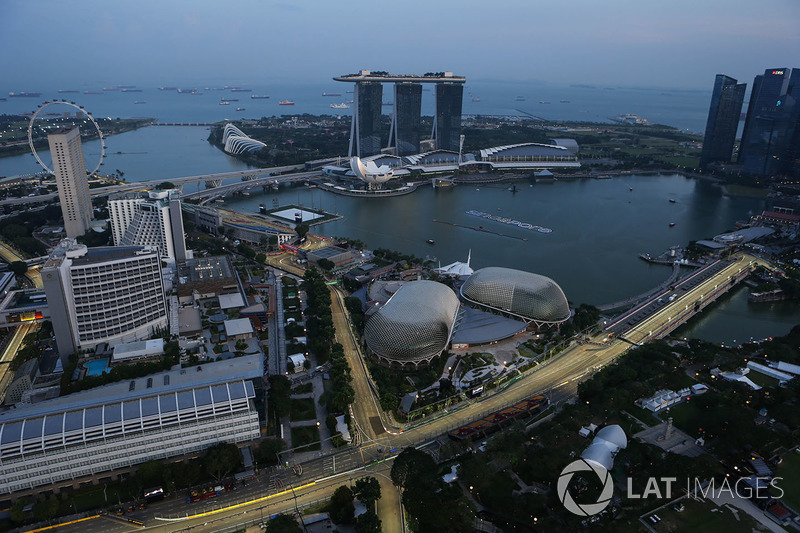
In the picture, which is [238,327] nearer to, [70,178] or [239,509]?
[239,509]

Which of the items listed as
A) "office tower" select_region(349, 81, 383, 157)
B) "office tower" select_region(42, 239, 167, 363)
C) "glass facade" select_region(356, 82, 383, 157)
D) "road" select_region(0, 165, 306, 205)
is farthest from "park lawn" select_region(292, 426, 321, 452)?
"glass facade" select_region(356, 82, 383, 157)

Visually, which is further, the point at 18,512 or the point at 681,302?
the point at 681,302

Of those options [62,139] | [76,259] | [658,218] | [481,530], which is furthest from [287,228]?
[658,218]

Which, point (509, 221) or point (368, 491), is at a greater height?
point (509, 221)

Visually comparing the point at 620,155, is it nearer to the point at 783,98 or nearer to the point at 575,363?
the point at 783,98

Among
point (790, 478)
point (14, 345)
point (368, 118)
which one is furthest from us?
point (368, 118)

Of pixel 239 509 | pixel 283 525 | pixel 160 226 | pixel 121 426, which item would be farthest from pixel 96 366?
pixel 160 226
